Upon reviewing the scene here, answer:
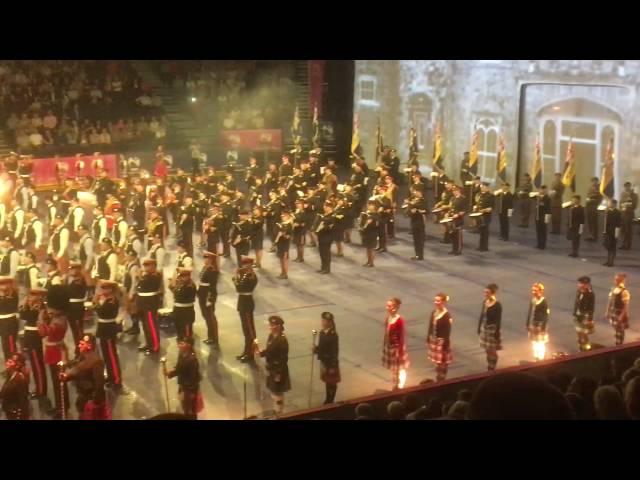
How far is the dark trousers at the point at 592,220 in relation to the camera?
20031mm

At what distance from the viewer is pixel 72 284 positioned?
488 inches

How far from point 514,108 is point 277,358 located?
52.7 feet

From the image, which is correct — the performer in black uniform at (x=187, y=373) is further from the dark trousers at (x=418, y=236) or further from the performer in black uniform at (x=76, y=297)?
the dark trousers at (x=418, y=236)

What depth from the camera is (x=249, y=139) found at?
2961 centimetres

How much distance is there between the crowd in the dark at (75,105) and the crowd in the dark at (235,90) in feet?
4.43

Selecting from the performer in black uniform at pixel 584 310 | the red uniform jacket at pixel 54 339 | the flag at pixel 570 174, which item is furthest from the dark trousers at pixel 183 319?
the flag at pixel 570 174

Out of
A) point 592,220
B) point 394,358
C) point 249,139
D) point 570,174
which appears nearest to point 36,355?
point 394,358

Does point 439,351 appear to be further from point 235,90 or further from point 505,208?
point 235,90

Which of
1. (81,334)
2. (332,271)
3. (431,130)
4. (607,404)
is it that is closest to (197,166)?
(431,130)

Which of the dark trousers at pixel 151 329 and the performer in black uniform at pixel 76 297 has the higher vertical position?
the performer in black uniform at pixel 76 297
